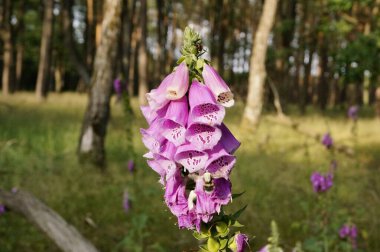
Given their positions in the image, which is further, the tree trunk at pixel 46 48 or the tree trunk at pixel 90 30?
the tree trunk at pixel 90 30

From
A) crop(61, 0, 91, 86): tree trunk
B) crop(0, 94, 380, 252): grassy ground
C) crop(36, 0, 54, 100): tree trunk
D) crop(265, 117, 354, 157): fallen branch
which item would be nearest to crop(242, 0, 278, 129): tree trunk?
crop(0, 94, 380, 252): grassy ground

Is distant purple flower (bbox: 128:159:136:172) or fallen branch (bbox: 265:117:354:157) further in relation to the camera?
fallen branch (bbox: 265:117:354:157)

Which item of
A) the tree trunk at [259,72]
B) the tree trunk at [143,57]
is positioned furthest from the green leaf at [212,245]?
the tree trunk at [143,57]

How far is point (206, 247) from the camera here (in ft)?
5.08

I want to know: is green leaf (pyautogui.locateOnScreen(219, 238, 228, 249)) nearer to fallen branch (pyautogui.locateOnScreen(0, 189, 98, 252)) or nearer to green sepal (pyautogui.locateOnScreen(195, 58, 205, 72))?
green sepal (pyautogui.locateOnScreen(195, 58, 205, 72))

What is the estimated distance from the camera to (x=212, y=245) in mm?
1523

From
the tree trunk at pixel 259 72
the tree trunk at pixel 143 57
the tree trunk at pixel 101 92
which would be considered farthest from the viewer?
the tree trunk at pixel 143 57

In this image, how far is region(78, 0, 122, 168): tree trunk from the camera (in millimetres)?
8617

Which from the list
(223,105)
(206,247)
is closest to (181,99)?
(223,105)

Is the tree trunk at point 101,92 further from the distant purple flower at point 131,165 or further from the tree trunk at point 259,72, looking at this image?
the tree trunk at point 259,72

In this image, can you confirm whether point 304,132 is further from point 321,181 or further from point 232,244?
point 232,244

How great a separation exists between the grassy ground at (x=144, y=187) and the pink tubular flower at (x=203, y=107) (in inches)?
126

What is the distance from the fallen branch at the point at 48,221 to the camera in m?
4.35

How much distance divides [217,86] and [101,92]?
23.8ft
